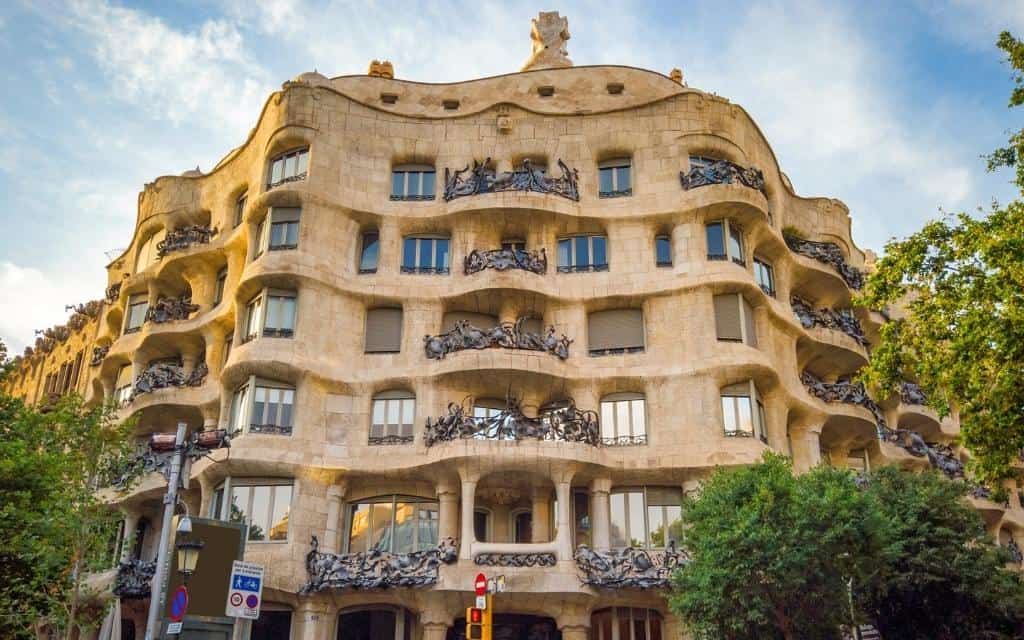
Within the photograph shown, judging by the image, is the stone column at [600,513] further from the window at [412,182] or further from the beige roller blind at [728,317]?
the window at [412,182]

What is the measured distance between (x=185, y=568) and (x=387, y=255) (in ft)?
53.9

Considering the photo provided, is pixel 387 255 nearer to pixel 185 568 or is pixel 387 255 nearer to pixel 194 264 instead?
pixel 194 264

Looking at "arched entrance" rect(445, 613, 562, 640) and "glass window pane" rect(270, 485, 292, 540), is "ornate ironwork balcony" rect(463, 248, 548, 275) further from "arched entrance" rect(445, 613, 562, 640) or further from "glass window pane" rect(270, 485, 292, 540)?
"arched entrance" rect(445, 613, 562, 640)

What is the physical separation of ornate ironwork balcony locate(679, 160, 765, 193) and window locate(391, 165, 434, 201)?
9.01 m

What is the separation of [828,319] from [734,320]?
6.73 meters

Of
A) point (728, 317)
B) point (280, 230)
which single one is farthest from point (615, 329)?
point (280, 230)

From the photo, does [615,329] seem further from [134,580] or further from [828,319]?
[134,580]

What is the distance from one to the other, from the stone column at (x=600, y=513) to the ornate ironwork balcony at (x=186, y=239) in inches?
703

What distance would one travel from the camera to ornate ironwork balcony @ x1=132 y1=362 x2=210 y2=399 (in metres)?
34.1

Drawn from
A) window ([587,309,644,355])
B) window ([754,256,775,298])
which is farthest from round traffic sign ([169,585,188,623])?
window ([754,256,775,298])

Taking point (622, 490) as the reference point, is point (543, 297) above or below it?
above

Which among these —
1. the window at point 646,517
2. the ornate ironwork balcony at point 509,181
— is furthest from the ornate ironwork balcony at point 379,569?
the ornate ironwork balcony at point 509,181

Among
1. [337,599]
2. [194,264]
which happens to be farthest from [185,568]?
[194,264]

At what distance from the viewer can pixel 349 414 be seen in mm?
30375
